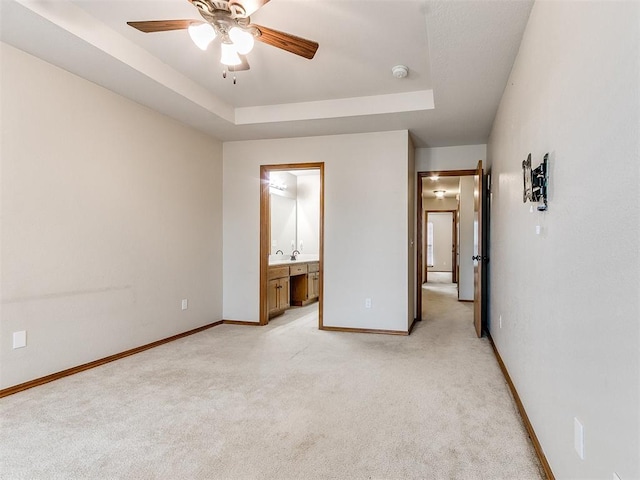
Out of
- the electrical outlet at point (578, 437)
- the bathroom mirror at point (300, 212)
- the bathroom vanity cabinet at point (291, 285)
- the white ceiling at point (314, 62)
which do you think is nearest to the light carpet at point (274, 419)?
the electrical outlet at point (578, 437)

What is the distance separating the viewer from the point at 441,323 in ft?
16.7

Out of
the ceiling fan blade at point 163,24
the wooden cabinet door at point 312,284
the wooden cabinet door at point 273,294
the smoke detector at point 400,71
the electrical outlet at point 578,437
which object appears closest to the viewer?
the electrical outlet at point 578,437

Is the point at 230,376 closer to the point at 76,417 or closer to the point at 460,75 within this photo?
the point at 76,417

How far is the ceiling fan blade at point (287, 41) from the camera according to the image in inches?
88.0

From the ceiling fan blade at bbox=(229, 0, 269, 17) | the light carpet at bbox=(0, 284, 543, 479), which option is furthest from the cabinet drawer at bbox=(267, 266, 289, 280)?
the ceiling fan blade at bbox=(229, 0, 269, 17)

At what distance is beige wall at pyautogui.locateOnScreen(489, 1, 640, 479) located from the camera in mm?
973

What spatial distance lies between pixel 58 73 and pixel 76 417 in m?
2.42

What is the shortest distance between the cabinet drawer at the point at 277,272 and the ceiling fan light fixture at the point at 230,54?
294cm

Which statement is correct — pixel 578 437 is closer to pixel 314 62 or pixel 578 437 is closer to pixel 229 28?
pixel 229 28

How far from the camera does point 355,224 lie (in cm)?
462

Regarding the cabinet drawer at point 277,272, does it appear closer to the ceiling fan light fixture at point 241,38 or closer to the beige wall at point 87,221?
the beige wall at point 87,221

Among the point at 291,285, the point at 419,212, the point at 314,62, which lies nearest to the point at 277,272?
the point at 291,285

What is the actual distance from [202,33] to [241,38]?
0.22 meters

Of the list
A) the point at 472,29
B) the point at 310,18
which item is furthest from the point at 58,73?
the point at 472,29
